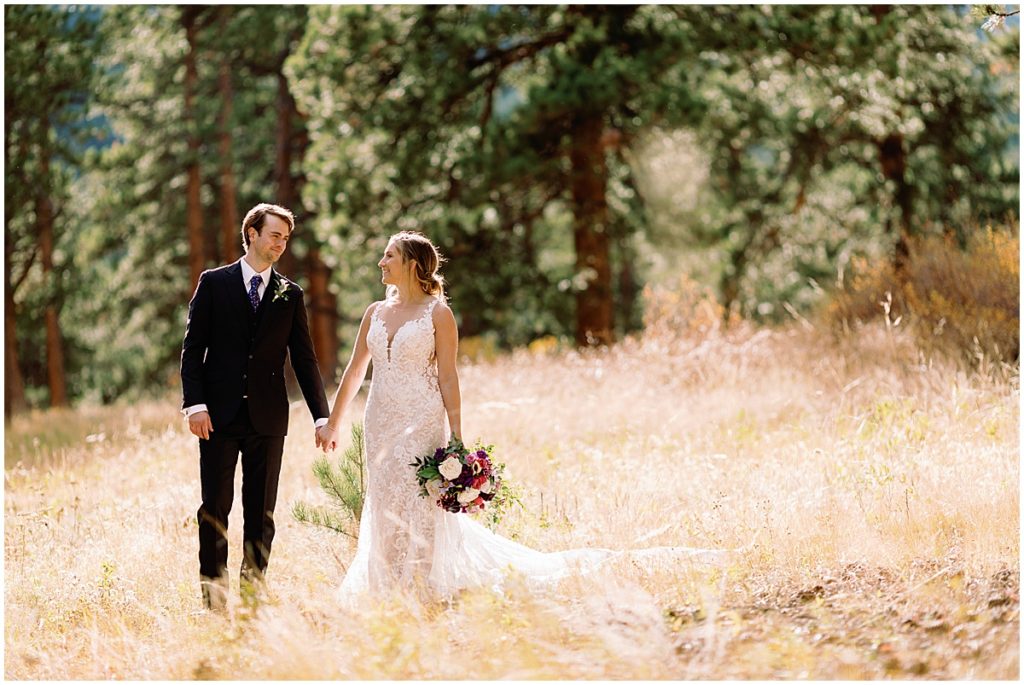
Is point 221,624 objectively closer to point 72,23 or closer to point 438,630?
point 438,630

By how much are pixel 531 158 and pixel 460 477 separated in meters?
9.04

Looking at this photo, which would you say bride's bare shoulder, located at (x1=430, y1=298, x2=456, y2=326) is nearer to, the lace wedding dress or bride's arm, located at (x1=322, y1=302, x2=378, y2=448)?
the lace wedding dress

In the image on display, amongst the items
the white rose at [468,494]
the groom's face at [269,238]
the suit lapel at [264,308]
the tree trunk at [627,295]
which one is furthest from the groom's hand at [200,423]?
the tree trunk at [627,295]

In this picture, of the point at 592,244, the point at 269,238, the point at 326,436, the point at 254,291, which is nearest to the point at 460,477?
the point at 326,436

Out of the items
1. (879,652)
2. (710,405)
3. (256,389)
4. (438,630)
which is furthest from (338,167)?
(879,652)

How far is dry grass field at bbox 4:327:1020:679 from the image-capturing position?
4598 millimetres

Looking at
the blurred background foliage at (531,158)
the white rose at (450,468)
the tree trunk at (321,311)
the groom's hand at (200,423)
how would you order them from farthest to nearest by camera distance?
the tree trunk at (321,311)
the blurred background foliage at (531,158)
the groom's hand at (200,423)
the white rose at (450,468)

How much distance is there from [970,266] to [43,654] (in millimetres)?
9440

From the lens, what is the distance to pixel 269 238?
565 cm

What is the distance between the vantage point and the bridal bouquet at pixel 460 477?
17.6ft

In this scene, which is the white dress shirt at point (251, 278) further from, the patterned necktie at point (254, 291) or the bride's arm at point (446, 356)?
the bride's arm at point (446, 356)

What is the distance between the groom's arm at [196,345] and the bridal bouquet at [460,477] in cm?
125

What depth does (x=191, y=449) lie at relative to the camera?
9.62 metres

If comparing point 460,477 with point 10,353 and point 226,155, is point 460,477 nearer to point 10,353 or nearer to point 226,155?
point 226,155
